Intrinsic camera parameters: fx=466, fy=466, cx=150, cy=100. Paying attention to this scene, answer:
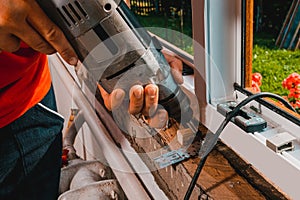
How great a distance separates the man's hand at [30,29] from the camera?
20.1 inches

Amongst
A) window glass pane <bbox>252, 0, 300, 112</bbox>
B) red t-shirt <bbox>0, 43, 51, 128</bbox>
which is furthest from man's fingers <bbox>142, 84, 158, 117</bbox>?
window glass pane <bbox>252, 0, 300, 112</bbox>

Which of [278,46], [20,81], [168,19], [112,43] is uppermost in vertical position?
[112,43]

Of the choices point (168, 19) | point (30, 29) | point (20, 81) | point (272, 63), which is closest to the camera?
point (30, 29)

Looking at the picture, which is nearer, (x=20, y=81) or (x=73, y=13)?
(x=73, y=13)

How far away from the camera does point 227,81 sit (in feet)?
2.42

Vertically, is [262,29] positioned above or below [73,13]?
below

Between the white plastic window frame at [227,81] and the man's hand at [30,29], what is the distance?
225 mm

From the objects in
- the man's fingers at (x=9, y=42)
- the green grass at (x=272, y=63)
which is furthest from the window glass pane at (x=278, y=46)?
the man's fingers at (x=9, y=42)

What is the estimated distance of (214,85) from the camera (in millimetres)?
740

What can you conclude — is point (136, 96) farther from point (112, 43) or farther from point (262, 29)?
point (262, 29)

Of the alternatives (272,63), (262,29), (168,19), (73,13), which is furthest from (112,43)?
(262,29)

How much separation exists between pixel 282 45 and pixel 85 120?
0.66 meters

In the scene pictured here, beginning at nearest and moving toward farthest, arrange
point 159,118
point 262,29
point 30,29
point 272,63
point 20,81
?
point 30,29 → point 159,118 → point 20,81 → point 272,63 → point 262,29

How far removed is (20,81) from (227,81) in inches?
14.5
